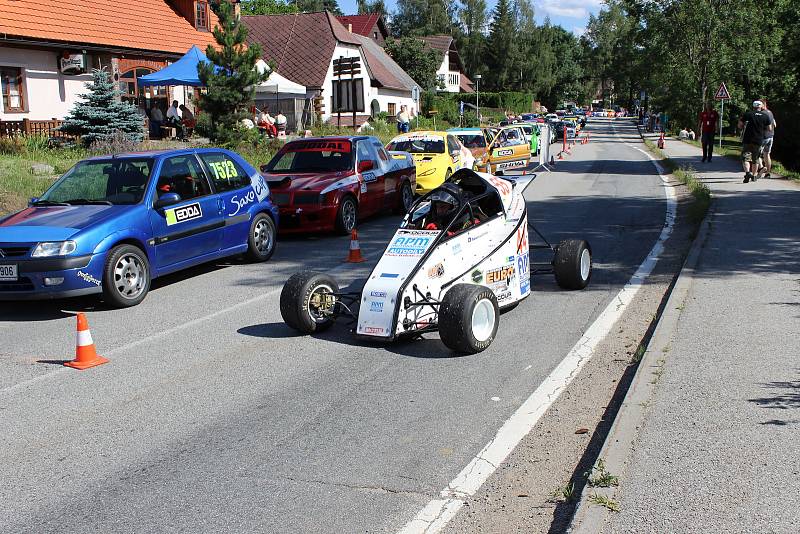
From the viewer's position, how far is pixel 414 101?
2630 inches

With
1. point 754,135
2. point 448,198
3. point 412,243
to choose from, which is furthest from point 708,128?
point 412,243

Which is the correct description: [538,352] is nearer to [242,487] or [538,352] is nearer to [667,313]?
[667,313]

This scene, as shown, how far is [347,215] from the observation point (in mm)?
14930

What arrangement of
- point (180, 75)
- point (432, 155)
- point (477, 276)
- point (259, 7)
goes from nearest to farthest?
point (477, 276), point (432, 155), point (180, 75), point (259, 7)

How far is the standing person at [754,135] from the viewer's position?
19.7m

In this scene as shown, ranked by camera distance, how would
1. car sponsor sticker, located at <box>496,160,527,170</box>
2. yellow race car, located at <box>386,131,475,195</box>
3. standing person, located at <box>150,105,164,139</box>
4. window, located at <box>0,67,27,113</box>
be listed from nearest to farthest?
1. yellow race car, located at <box>386,131,475,195</box>
2. window, located at <box>0,67,27,113</box>
3. standing person, located at <box>150,105,164,139</box>
4. car sponsor sticker, located at <box>496,160,527,170</box>

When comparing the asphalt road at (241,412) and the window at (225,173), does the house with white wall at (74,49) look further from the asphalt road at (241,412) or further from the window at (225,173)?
the asphalt road at (241,412)

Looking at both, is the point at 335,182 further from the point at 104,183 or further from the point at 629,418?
the point at 629,418

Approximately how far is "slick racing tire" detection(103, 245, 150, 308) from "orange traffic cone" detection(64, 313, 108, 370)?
6.88ft

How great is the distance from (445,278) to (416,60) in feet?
226

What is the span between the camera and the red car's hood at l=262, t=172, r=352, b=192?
14.6 metres

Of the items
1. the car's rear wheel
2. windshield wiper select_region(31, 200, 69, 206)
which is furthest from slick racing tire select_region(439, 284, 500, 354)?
the car's rear wheel

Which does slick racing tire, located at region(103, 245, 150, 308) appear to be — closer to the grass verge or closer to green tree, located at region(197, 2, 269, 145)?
the grass verge

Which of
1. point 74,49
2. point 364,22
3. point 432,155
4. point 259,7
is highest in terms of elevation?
point 259,7
